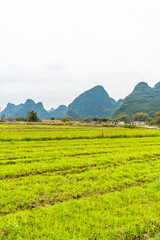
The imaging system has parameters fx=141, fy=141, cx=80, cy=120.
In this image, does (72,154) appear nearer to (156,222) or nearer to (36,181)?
(36,181)

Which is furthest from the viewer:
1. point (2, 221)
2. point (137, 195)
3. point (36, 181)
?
point (36, 181)

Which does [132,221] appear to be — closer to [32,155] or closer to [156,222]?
[156,222]

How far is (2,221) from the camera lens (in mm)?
4711

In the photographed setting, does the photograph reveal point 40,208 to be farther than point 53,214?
Yes

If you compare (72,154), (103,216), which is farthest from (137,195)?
(72,154)

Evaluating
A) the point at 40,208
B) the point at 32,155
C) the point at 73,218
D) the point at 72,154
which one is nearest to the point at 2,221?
the point at 40,208

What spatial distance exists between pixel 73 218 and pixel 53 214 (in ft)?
2.45

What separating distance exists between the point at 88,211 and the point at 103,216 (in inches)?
23.0

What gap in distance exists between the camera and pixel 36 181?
7.75 meters

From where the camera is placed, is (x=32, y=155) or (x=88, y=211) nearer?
(x=88, y=211)

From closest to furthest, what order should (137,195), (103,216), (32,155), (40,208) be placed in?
(103,216) < (40,208) < (137,195) < (32,155)

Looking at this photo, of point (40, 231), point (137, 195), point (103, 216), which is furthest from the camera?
point (137, 195)

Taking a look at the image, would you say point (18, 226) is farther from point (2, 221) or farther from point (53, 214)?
point (53, 214)

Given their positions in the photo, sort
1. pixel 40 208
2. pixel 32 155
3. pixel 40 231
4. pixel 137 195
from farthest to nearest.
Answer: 1. pixel 32 155
2. pixel 137 195
3. pixel 40 208
4. pixel 40 231
